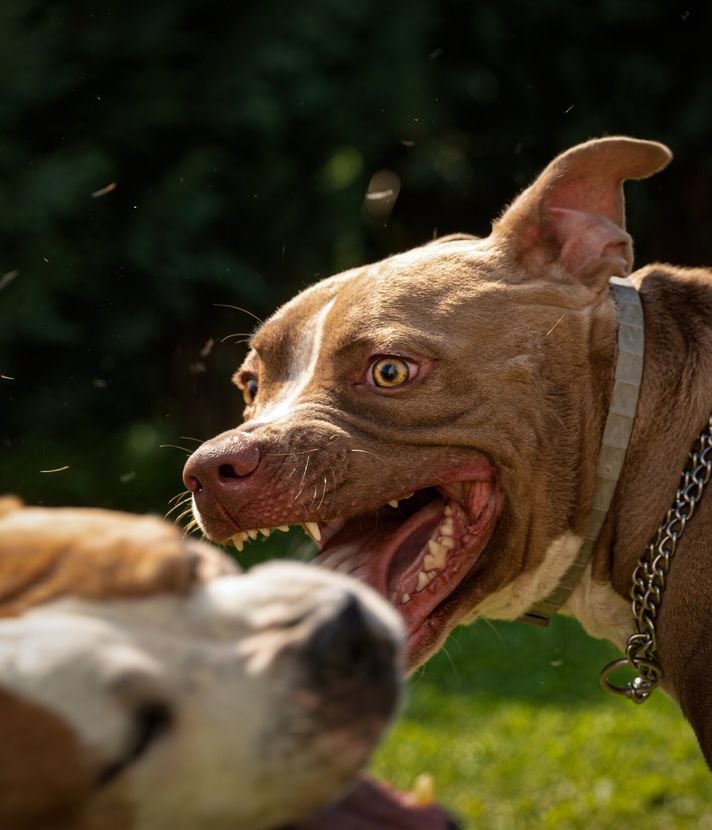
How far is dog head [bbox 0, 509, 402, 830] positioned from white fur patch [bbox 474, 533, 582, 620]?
146 centimetres

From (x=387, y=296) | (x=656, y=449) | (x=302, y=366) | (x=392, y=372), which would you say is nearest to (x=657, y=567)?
(x=656, y=449)

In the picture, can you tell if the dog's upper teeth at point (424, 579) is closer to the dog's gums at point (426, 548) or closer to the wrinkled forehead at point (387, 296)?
the dog's gums at point (426, 548)

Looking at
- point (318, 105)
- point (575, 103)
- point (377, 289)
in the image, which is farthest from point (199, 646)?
point (575, 103)

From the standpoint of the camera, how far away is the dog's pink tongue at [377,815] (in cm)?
309

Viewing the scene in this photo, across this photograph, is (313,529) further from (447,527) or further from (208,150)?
(208,150)

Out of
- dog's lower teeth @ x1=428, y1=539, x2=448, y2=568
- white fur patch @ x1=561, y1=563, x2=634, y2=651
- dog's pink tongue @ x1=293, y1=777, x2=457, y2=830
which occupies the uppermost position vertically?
dog's pink tongue @ x1=293, y1=777, x2=457, y2=830

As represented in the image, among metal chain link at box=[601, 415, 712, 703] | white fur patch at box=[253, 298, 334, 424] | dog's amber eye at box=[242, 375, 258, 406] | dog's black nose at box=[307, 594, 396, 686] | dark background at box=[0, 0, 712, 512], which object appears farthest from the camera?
Answer: dark background at box=[0, 0, 712, 512]

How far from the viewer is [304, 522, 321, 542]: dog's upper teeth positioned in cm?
440

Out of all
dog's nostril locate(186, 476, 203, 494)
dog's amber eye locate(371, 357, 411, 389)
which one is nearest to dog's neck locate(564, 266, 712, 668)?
dog's amber eye locate(371, 357, 411, 389)

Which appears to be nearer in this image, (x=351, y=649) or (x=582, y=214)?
(x=351, y=649)

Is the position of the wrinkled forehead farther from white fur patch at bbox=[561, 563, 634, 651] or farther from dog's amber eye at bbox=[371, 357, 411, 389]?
white fur patch at bbox=[561, 563, 634, 651]

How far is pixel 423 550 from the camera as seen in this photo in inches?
171

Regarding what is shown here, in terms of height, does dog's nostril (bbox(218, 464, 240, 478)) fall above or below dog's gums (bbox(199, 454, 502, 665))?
above

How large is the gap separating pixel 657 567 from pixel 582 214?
1.27 m
